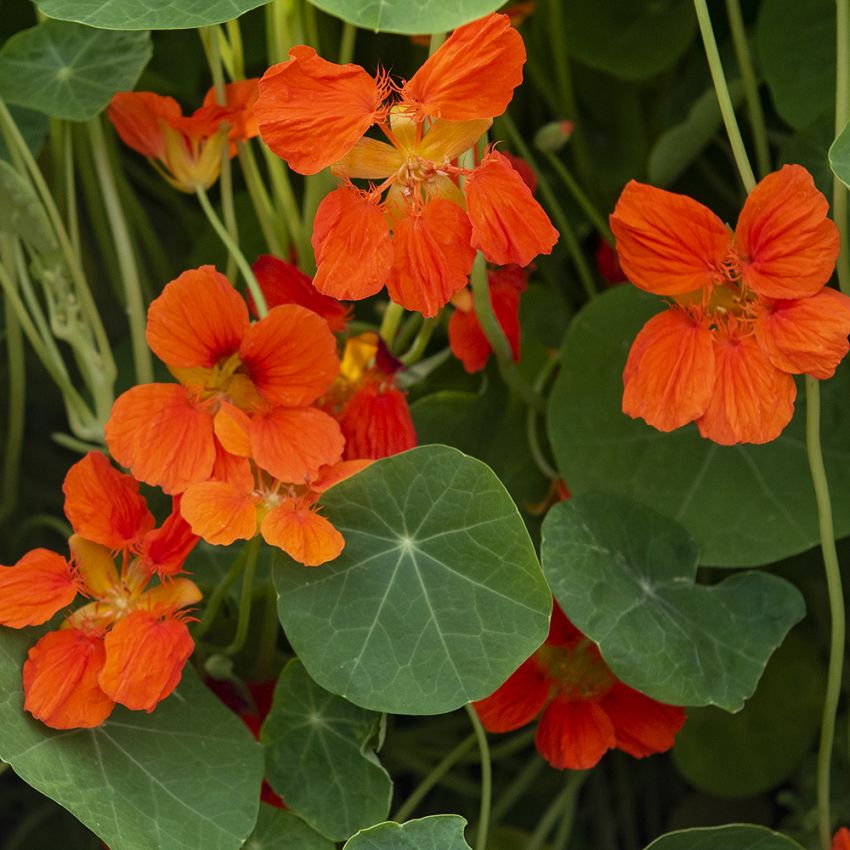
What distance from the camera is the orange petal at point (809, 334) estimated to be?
77 centimetres

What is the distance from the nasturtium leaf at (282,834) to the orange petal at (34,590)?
22 cm

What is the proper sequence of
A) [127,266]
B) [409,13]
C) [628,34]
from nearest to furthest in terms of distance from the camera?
[409,13] → [127,266] → [628,34]

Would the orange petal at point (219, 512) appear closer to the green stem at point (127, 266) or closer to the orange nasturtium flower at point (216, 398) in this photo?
the orange nasturtium flower at point (216, 398)

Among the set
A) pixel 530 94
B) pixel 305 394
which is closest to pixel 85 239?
pixel 530 94

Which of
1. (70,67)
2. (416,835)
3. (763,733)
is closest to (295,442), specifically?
(416,835)

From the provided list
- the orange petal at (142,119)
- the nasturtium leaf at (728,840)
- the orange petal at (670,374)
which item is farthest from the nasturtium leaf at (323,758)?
the orange petal at (142,119)

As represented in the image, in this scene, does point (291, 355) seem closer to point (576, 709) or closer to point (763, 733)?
point (576, 709)

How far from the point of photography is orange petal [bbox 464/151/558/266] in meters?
0.74

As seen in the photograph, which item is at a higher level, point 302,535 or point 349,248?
point 349,248

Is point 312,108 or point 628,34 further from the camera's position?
point 628,34

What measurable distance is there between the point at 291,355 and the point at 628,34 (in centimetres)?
59

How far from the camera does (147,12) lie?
76 centimetres

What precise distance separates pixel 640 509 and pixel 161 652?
0.41 metres

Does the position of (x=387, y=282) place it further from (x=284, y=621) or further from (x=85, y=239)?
(x=85, y=239)
